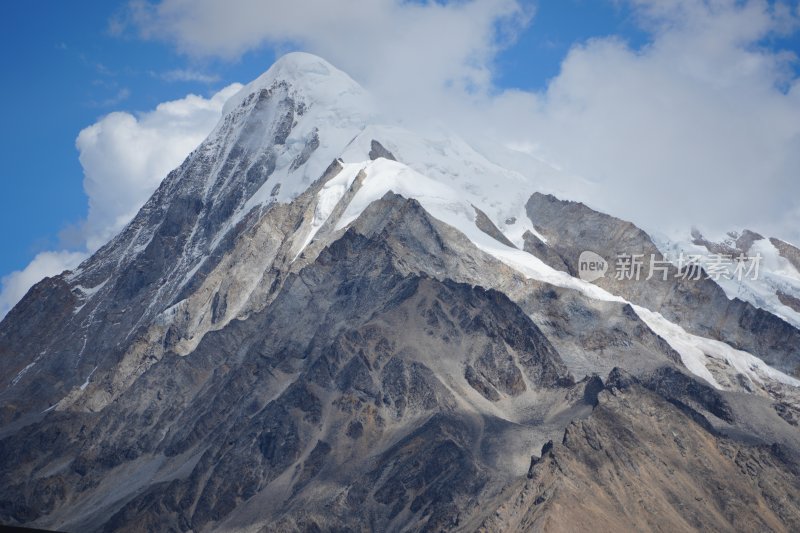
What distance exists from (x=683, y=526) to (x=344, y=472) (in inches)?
1853

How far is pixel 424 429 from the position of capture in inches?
7815

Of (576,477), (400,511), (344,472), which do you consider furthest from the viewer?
(344,472)

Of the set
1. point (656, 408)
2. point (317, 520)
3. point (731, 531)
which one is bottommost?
point (317, 520)

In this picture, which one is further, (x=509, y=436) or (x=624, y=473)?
(x=509, y=436)

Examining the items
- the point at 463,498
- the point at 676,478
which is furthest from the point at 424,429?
the point at 676,478

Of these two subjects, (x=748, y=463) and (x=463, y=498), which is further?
(x=748, y=463)

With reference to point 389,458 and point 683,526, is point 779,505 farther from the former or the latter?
point 389,458

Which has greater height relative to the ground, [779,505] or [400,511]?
[779,505]

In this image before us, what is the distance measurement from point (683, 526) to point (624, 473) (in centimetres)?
984

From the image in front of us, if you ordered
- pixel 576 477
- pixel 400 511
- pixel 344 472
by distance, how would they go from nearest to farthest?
1. pixel 576 477
2. pixel 400 511
3. pixel 344 472

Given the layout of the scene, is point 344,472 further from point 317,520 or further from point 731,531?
point 731,531

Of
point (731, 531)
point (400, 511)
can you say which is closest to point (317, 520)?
point (400, 511)

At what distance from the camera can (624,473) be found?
17775 cm

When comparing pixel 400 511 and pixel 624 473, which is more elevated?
pixel 624 473
